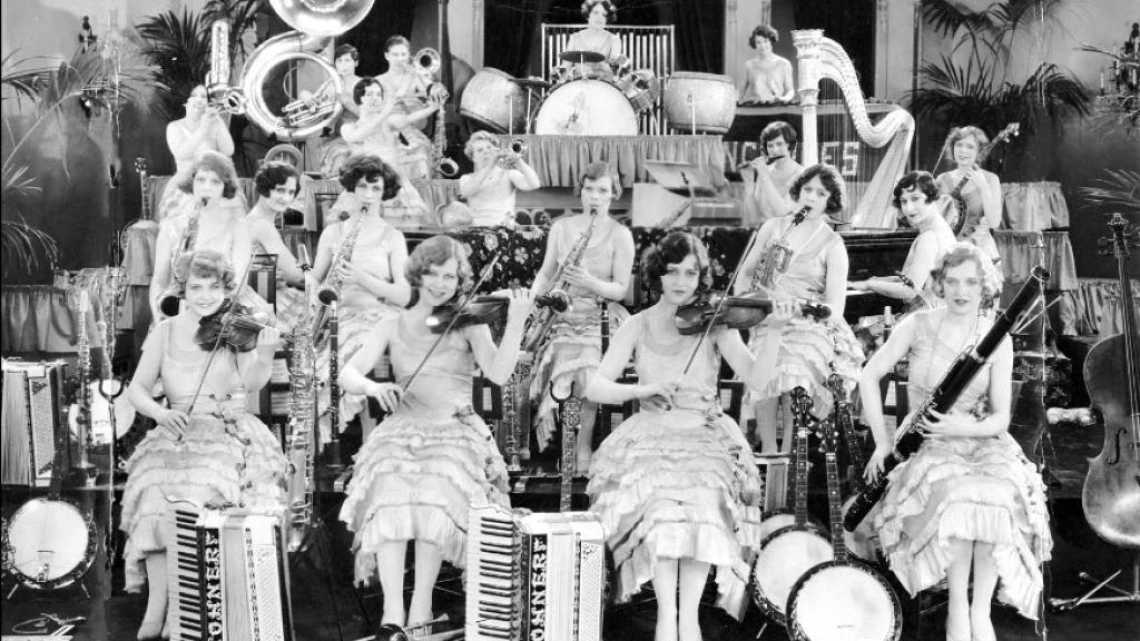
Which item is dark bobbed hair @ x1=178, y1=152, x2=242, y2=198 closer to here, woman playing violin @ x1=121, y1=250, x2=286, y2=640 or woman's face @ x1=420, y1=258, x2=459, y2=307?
woman playing violin @ x1=121, y1=250, x2=286, y2=640

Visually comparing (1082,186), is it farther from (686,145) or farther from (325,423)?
(325,423)

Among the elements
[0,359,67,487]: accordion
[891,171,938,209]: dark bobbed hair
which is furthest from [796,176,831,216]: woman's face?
[0,359,67,487]: accordion

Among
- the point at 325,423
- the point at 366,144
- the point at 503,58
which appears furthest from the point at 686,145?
the point at 325,423

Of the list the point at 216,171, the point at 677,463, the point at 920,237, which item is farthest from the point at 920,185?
the point at 216,171

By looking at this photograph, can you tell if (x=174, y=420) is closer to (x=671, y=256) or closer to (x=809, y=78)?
(x=671, y=256)

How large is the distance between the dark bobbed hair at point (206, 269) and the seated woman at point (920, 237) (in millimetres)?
2589

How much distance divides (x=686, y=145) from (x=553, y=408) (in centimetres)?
222

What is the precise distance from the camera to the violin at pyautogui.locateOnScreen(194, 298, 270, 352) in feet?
15.2

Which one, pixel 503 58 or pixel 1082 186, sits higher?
pixel 503 58

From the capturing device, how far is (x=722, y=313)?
14.7ft

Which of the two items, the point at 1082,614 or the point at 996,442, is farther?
the point at 1082,614

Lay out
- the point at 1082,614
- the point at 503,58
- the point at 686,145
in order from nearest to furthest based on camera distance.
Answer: the point at 1082,614 < the point at 503,58 < the point at 686,145

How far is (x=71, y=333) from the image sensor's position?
4.44 meters

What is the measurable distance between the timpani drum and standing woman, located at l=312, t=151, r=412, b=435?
224 centimetres
